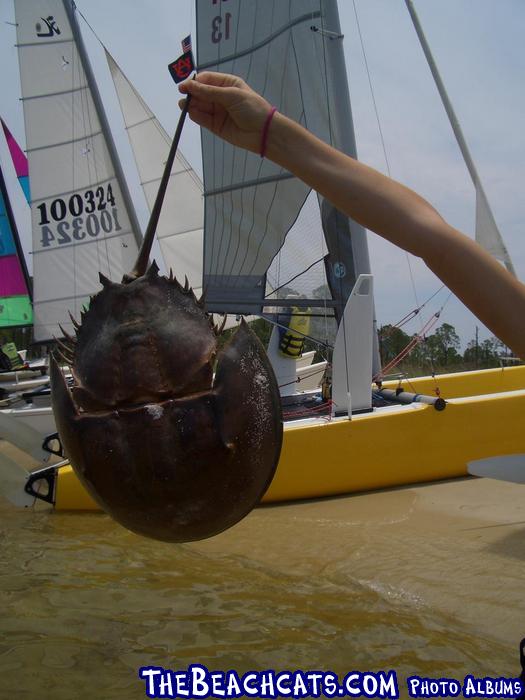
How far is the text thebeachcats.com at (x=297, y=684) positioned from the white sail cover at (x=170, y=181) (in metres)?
12.0

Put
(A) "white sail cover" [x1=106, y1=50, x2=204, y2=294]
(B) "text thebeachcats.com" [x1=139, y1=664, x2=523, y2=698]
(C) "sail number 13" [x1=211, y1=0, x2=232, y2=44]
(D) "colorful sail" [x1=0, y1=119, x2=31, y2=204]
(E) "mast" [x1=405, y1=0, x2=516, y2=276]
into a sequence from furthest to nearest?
(D) "colorful sail" [x1=0, y1=119, x2=31, y2=204]
(A) "white sail cover" [x1=106, y1=50, x2=204, y2=294]
(C) "sail number 13" [x1=211, y1=0, x2=232, y2=44]
(E) "mast" [x1=405, y1=0, x2=516, y2=276]
(B) "text thebeachcats.com" [x1=139, y1=664, x2=523, y2=698]

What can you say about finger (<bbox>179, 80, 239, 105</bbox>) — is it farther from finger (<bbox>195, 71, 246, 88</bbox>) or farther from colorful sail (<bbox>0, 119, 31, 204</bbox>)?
colorful sail (<bbox>0, 119, 31, 204</bbox>)

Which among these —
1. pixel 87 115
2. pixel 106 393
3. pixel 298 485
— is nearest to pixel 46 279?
pixel 87 115

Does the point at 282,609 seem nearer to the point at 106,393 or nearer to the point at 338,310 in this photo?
the point at 106,393

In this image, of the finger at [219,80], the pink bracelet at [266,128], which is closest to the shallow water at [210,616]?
the pink bracelet at [266,128]

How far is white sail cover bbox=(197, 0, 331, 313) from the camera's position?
288 inches

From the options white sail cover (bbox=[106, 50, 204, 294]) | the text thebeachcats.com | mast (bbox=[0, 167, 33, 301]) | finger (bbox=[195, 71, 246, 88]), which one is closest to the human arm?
finger (bbox=[195, 71, 246, 88])

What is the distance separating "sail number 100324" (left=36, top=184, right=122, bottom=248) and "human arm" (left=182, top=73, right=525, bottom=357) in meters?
10.8

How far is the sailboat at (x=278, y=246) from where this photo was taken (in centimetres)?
568

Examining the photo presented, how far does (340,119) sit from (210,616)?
19.6 feet

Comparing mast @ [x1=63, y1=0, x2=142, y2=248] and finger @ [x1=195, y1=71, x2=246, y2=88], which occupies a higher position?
mast @ [x1=63, y1=0, x2=142, y2=248]

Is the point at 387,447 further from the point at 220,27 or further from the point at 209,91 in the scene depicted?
the point at 220,27

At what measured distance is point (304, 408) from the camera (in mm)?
6945

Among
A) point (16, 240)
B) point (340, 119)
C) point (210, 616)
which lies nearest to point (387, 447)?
point (210, 616)
